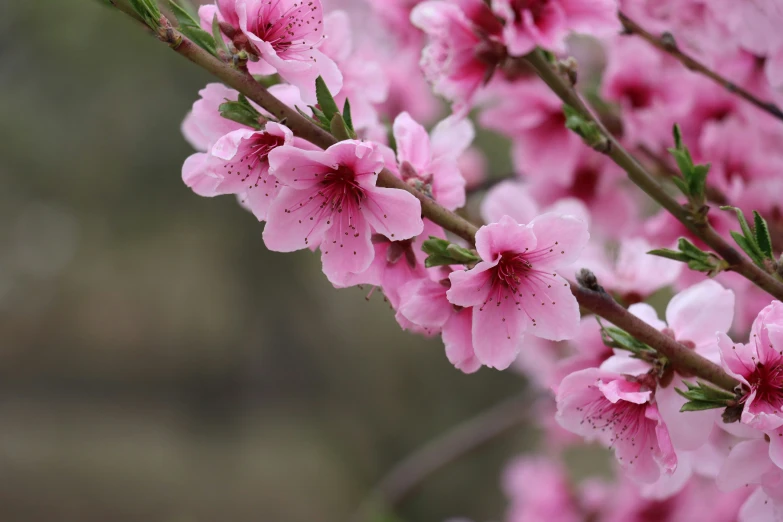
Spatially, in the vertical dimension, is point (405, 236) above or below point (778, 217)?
above

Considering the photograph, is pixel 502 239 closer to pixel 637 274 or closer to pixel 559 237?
pixel 559 237

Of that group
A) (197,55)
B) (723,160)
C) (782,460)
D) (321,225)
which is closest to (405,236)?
(321,225)

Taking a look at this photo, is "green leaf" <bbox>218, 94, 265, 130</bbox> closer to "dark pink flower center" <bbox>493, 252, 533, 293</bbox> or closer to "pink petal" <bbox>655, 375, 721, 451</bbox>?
"dark pink flower center" <bbox>493, 252, 533, 293</bbox>

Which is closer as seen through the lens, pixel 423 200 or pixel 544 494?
pixel 423 200

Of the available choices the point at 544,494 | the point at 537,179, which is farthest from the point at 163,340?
the point at 537,179

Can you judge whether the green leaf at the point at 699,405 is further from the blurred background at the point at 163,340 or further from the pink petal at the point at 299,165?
the blurred background at the point at 163,340

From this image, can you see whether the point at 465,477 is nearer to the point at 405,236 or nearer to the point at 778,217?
the point at 778,217
